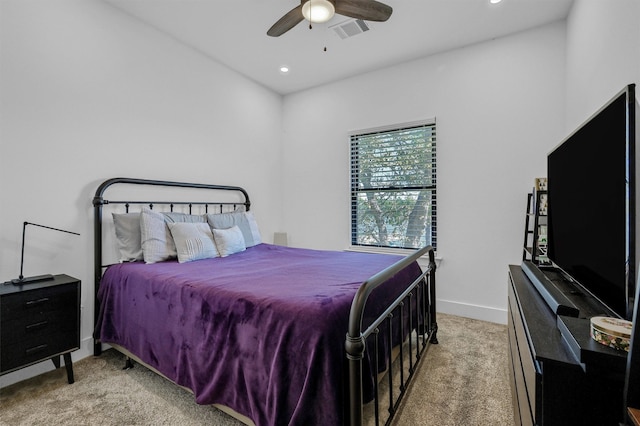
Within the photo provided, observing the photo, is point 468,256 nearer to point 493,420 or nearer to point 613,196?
point 493,420

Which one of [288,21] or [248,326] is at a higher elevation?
[288,21]

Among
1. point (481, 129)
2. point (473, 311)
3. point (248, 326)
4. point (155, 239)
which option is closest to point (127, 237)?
point (155, 239)

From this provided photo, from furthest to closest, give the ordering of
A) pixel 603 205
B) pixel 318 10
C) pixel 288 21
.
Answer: pixel 288 21 → pixel 318 10 → pixel 603 205

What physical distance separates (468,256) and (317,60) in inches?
108

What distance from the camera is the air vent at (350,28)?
2.73 meters

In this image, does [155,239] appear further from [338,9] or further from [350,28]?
[350,28]

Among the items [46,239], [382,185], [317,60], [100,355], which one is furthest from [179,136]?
[382,185]

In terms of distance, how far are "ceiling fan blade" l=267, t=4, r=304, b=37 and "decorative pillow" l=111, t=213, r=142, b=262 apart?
1.90 meters

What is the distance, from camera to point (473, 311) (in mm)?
3109

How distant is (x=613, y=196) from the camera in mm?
1032

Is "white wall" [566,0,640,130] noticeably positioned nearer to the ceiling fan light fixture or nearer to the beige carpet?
the ceiling fan light fixture

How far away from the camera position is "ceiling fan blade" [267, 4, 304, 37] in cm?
212

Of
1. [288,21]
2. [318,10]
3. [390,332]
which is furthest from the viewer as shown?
[288,21]

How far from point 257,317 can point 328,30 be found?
2.71 metres
